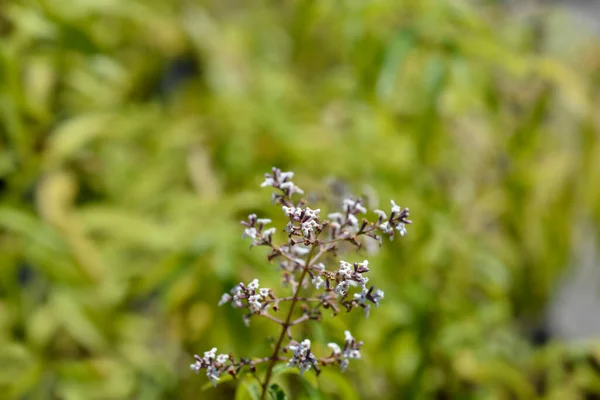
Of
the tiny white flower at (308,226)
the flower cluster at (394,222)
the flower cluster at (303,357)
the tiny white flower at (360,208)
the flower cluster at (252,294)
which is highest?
the tiny white flower at (360,208)

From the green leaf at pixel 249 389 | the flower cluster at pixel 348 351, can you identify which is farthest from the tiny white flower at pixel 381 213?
the green leaf at pixel 249 389

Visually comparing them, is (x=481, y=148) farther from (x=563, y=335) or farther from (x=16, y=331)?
(x=16, y=331)

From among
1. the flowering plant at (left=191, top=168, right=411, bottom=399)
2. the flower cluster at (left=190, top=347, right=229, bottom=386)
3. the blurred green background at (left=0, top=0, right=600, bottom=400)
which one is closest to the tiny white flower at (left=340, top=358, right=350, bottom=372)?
the flowering plant at (left=191, top=168, right=411, bottom=399)

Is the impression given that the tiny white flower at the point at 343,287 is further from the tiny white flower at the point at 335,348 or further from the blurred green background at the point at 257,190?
the blurred green background at the point at 257,190

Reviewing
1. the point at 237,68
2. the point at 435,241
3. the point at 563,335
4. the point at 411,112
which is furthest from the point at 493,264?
the point at 237,68

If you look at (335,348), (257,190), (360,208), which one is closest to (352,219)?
(360,208)

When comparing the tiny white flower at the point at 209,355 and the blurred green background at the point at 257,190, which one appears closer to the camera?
the tiny white flower at the point at 209,355

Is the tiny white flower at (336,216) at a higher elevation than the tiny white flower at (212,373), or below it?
higher

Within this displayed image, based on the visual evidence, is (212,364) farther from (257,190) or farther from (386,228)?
(257,190)
